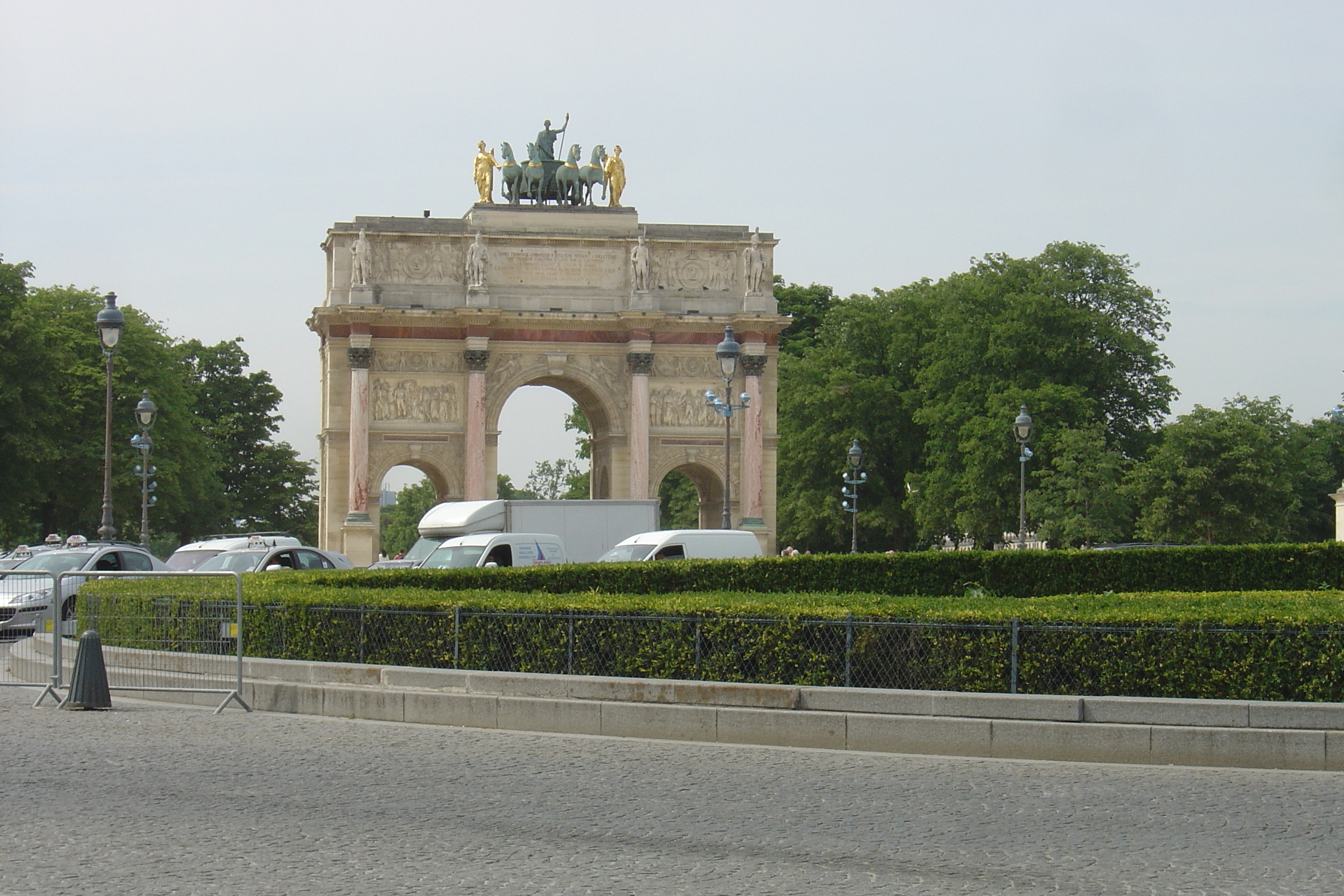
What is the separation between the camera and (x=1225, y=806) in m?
11.4

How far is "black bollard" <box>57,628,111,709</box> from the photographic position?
16781mm

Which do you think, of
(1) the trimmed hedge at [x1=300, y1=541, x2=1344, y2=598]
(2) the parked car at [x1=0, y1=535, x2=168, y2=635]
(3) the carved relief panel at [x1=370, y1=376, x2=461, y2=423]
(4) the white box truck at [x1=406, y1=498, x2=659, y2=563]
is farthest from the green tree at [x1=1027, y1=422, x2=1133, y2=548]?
(1) the trimmed hedge at [x1=300, y1=541, x2=1344, y2=598]

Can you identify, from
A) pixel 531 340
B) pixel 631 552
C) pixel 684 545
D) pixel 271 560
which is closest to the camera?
pixel 271 560

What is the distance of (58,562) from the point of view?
30.9 metres

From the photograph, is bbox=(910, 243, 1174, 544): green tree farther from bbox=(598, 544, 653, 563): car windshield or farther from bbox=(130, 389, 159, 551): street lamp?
bbox=(598, 544, 653, 563): car windshield

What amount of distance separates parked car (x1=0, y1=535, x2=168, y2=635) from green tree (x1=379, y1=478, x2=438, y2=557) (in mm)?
109652

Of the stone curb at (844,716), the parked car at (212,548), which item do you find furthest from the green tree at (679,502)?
the stone curb at (844,716)

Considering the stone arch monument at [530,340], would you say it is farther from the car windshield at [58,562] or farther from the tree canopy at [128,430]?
the car windshield at [58,562]

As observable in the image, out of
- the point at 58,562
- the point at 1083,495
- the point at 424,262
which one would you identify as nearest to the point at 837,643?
the point at 58,562

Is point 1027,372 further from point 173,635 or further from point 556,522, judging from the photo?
point 173,635

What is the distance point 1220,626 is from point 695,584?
9932mm

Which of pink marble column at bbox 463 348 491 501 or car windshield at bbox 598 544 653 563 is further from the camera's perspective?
pink marble column at bbox 463 348 491 501

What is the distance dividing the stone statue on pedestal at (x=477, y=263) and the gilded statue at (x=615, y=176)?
17.8 feet

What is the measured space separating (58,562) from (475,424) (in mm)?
32451
